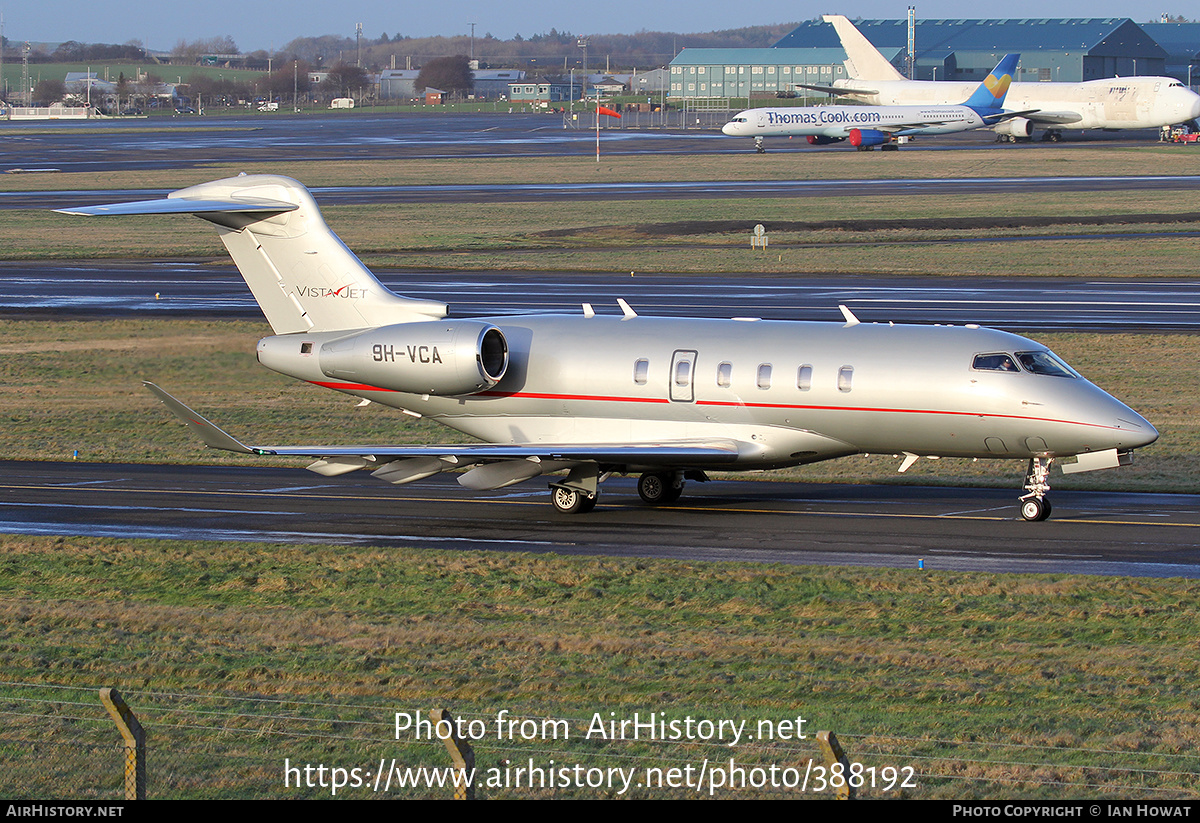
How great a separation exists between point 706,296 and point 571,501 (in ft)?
88.8

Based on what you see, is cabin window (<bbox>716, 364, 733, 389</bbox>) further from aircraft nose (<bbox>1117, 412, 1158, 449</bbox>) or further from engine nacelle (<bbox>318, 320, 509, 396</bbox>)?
aircraft nose (<bbox>1117, 412, 1158, 449</bbox>)

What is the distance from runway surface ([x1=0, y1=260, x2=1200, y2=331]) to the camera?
47.3 meters

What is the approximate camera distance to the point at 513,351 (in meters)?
27.2

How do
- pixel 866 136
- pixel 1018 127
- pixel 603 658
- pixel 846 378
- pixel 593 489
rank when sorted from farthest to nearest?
pixel 1018 127
pixel 866 136
pixel 593 489
pixel 846 378
pixel 603 658

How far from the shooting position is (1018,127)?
439ft

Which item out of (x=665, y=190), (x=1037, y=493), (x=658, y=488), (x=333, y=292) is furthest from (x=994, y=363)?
(x=665, y=190)

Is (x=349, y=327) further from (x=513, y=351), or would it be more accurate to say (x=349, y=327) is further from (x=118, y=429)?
(x=118, y=429)

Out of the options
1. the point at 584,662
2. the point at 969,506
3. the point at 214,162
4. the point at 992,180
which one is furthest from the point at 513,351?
the point at 214,162

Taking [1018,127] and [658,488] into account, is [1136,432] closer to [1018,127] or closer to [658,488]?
[658,488]

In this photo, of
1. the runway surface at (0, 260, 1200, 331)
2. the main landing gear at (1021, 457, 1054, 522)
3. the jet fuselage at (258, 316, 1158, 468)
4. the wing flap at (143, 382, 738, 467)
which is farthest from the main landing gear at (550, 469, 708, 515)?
the runway surface at (0, 260, 1200, 331)

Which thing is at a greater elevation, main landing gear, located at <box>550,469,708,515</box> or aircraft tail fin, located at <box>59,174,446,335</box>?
aircraft tail fin, located at <box>59,174,446,335</box>

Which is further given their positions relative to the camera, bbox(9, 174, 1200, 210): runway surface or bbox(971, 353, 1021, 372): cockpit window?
bbox(9, 174, 1200, 210): runway surface

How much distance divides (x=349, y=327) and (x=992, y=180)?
77.5 metres

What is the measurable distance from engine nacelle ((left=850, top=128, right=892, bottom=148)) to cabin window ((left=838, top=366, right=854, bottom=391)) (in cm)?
10734
